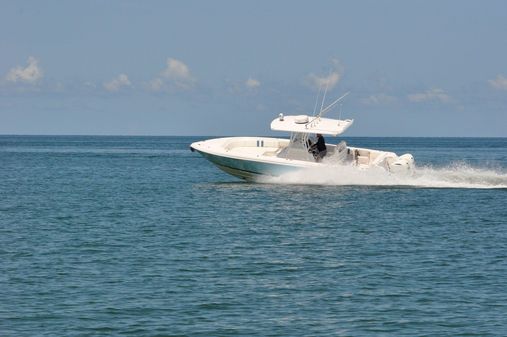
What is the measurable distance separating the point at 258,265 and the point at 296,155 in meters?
17.8

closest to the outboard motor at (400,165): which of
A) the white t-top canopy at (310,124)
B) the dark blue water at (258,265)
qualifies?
the dark blue water at (258,265)

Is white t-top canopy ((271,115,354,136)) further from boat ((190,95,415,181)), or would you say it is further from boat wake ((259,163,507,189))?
boat wake ((259,163,507,189))

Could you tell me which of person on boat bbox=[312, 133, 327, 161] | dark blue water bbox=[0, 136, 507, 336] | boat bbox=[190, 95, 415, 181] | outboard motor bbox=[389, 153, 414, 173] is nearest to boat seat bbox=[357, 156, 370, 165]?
boat bbox=[190, 95, 415, 181]

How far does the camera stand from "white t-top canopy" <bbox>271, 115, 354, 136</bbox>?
40719 mm

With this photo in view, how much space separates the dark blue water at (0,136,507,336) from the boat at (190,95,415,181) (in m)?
1.15

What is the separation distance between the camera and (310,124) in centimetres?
4122

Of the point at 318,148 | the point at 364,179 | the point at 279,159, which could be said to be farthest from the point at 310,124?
the point at 364,179

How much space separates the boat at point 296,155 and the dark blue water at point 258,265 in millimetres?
1147

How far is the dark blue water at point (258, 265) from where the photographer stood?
17359 millimetres

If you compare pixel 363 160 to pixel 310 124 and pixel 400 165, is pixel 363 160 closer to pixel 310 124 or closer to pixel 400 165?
pixel 400 165

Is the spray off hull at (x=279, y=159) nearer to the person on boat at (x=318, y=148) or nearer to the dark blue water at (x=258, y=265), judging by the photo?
the person on boat at (x=318, y=148)

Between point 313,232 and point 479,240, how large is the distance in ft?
16.7

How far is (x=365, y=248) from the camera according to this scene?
25812 mm

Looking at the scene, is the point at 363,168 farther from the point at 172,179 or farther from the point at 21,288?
the point at 21,288
